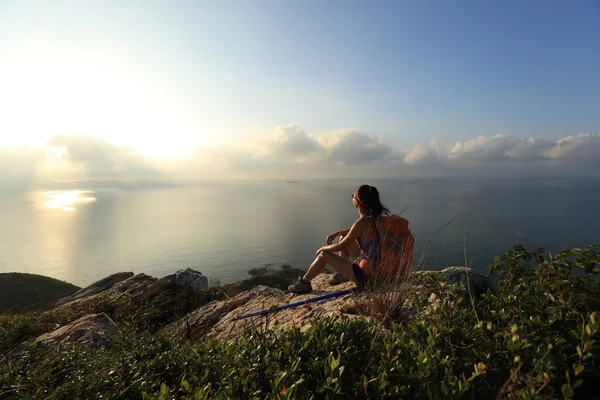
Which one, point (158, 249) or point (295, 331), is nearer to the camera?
point (295, 331)

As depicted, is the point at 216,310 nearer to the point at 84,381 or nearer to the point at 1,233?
the point at 84,381

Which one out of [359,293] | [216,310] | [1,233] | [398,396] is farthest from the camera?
[1,233]

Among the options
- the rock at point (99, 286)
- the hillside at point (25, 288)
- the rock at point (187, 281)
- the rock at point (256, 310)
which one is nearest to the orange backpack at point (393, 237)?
the rock at point (256, 310)

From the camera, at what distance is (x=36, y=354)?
3.40 meters

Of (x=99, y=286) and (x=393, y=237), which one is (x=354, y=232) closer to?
(x=393, y=237)

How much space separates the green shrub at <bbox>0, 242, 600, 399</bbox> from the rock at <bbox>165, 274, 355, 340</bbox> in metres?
1.69

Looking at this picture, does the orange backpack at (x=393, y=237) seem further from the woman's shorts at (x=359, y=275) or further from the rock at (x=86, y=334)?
the rock at (x=86, y=334)

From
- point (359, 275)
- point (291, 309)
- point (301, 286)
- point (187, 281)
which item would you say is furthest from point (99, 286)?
point (359, 275)

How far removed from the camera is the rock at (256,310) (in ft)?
15.4

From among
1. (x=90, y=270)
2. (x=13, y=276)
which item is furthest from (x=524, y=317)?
(x=90, y=270)

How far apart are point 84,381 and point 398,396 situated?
285cm

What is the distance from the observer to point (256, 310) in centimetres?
634

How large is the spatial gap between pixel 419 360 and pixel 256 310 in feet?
17.3

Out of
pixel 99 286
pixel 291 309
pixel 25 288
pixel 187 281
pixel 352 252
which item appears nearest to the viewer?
pixel 291 309
